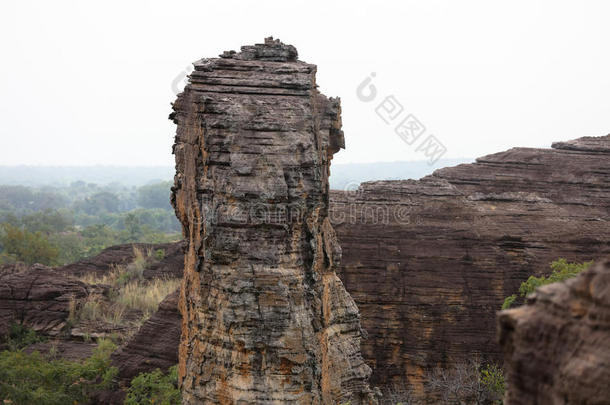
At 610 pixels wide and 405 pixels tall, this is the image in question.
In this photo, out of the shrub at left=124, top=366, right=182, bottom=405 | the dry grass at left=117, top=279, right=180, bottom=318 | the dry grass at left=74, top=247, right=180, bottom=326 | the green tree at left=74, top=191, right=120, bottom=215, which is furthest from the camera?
the green tree at left=74, top=191, right=120, bottom=215

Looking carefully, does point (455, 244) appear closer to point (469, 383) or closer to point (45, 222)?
point (469, 383)

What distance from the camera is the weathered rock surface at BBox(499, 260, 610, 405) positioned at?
2846mm

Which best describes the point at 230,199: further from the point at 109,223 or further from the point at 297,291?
the point at 109,223

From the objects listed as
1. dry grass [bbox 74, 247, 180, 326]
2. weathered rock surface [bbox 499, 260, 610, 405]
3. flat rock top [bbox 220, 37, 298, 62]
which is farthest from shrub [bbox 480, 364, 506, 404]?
weathered rock surface [bbox 499, 260, 610, 405]

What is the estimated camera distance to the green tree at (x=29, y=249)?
31219 mm

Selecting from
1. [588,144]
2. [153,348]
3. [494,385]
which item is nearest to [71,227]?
[588,144]

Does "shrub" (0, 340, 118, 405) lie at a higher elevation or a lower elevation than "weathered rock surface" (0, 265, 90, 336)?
lower

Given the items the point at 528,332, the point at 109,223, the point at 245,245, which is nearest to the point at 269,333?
the point at 245,245

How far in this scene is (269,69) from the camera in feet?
24.4

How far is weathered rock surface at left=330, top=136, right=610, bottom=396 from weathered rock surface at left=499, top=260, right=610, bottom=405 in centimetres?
1424

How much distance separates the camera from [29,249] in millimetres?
31391

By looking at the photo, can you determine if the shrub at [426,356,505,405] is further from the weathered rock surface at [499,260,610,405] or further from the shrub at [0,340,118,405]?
the weathered rock surface at [499,260,610,405]

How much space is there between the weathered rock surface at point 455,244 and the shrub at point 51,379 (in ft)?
23.1

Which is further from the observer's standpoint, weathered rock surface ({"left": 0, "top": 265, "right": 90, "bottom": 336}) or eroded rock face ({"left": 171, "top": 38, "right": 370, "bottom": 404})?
weathered rock surface ({"left": 0, "top": 265, "right": 90, "bottom": 336})
